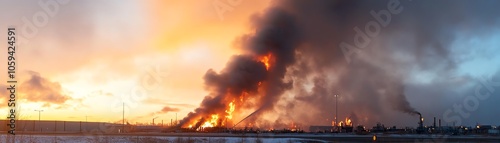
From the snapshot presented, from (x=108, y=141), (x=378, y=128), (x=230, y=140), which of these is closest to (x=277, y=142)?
(x=230, y=140)

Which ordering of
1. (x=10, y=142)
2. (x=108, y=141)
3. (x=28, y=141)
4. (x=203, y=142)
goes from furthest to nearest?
1. (x=203, y=142)
2. (x=108, y=141)
3. (x=28, y=141)
4. (x=10, y=142)

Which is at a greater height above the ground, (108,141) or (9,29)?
(9,29)

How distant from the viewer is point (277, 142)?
65438 millimetres

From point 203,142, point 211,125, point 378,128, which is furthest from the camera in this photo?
point 378,128

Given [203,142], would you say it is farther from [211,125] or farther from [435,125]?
[435,125]

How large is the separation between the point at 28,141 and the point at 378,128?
344 ft

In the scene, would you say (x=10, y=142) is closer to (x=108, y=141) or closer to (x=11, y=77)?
(x=108, y=141)

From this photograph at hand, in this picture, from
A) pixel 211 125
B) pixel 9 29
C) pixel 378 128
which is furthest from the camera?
pixel 378 128

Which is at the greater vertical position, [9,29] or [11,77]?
[9,29]

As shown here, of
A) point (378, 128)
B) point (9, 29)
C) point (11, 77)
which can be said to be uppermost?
point (9, 29)

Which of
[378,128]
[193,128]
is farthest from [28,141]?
[378,128]

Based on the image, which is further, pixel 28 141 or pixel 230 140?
pixel 230 140

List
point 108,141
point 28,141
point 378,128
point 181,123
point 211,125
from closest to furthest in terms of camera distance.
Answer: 1. point 28,141
2. point 108,141
3. point 211,125
4. point 181,123
5. point 378,128

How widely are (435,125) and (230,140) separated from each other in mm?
101825
